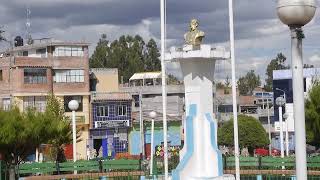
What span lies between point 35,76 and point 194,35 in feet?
138

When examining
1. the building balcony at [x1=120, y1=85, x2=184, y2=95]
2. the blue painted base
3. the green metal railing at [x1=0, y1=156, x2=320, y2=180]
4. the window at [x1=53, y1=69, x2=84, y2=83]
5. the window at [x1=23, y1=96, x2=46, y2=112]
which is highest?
the window at [x1=53, y1=69, x2=84, y2=83]

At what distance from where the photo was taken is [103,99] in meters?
62.1

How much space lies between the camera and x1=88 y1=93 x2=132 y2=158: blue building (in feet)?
203

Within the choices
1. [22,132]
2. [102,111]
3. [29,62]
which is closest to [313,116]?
[22,132]

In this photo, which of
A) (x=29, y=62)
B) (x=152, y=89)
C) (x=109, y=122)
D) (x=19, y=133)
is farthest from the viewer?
(x=152, y=89)

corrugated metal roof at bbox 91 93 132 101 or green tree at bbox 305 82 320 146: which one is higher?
corrugated metal roof at bbox 91 93 132 101

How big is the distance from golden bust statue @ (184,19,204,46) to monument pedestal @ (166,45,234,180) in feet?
0.60

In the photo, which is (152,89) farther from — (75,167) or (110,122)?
(75,167)

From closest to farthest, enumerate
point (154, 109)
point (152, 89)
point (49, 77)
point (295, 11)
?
point (295, 11), point (49, 77), point (154, 109), point (152, 89)

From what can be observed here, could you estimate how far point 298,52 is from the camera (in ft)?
21.2

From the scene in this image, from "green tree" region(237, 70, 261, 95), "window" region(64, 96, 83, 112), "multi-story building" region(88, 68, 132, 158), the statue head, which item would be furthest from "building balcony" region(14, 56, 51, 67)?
"green tree" region(237, 70, 261, 95)

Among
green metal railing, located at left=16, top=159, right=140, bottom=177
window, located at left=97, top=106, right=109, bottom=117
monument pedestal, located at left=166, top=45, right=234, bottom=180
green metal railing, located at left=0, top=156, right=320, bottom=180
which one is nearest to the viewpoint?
monument pedestal, located at left=166, top=45, right=234, bottom=180

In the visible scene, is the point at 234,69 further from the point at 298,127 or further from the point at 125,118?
the point at 125,118

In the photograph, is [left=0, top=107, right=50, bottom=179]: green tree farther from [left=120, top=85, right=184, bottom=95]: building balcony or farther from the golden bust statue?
[left=120, top=85, right=184, bottom=95]: building balcony
